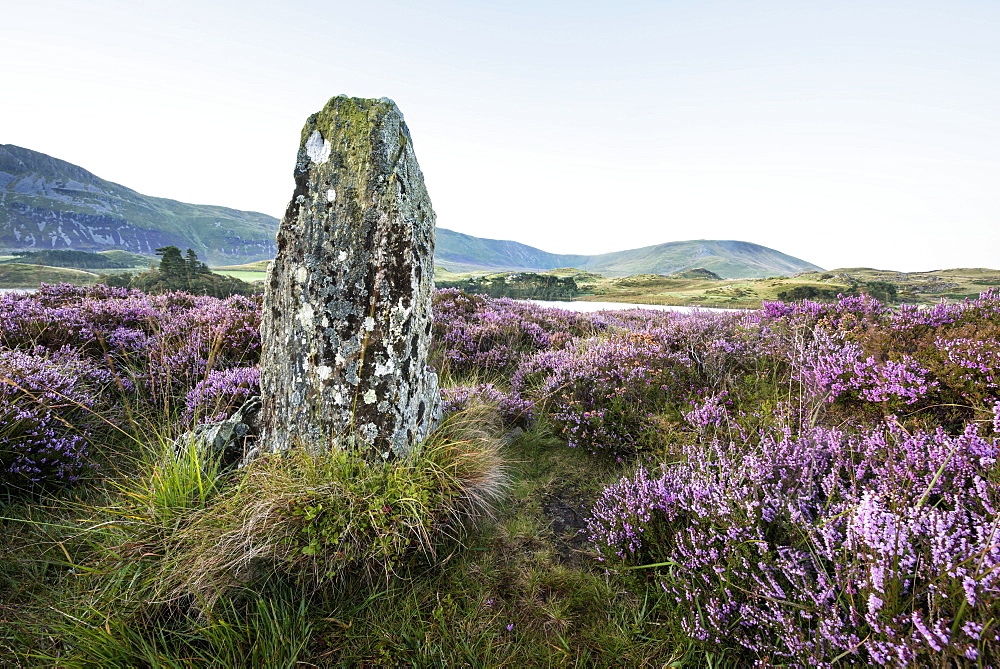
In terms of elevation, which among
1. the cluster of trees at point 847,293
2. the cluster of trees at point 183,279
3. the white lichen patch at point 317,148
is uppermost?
the white lichen patch at point 317,148

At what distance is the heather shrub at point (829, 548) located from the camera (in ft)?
4.77

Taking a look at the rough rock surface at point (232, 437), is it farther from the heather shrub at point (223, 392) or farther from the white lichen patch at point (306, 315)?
the white lichen patch at point (306, 315)

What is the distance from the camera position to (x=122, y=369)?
496 cm

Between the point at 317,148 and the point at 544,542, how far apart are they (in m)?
3.50

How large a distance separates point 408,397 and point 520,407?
2.29 m

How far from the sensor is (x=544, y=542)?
112 inches

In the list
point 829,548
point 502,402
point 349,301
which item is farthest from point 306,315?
point 829,548

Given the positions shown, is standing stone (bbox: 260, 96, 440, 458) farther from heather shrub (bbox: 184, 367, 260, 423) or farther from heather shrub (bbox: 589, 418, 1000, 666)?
heather shrub (bbox: 589, 418, 1000, 666)

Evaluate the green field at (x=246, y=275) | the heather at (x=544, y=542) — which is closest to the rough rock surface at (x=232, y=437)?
the heather at (x=544, y=542)

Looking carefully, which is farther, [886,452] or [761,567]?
[886,452]

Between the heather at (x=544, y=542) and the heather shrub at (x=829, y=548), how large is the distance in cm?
2

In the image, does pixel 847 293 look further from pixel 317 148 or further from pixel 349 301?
pixel 317 148

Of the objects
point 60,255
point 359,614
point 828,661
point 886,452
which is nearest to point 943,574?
point 828,661

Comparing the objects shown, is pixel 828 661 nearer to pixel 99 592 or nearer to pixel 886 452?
pixel 886 452
